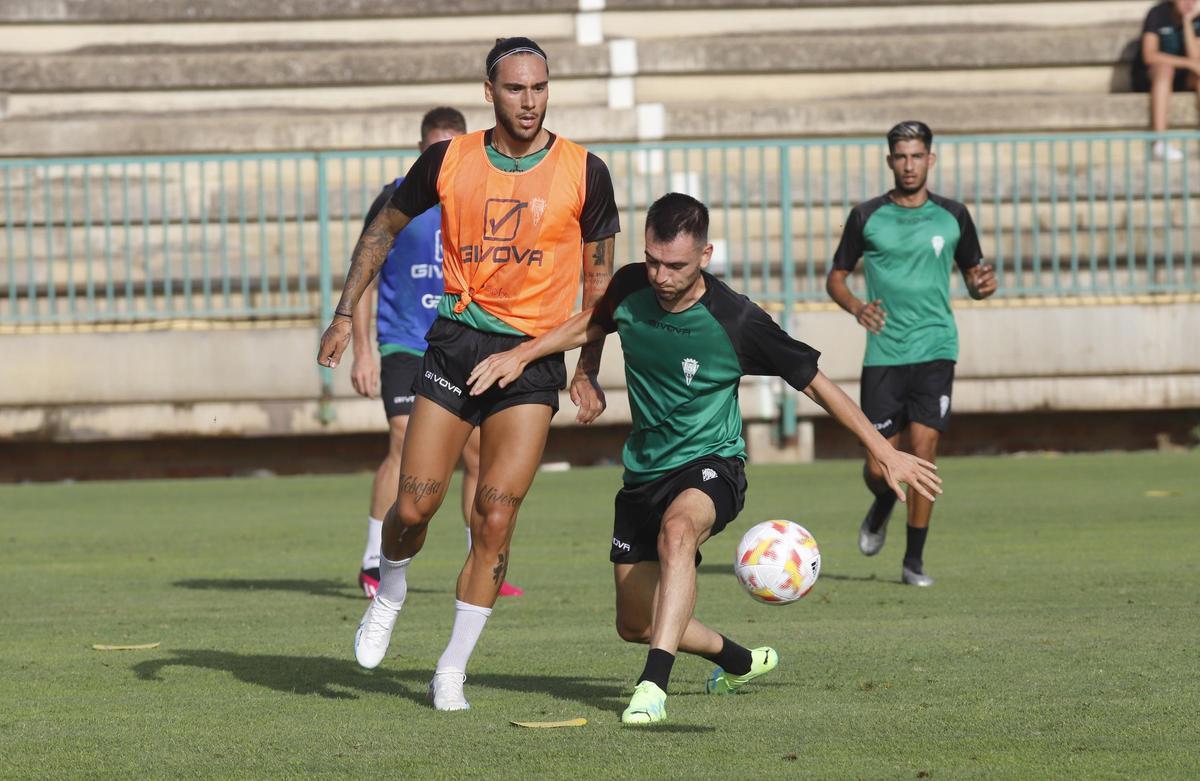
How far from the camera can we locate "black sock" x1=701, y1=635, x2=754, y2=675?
21.2 ft

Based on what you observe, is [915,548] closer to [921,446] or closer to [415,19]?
[921,446]

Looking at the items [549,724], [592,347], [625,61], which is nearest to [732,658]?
[549,724]

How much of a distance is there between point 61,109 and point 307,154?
458 cm

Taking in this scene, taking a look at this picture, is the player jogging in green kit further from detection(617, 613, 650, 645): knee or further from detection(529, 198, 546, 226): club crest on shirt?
detection(529, 198, 546, 226): club crest on shirt

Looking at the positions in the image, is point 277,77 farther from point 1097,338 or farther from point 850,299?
point 850,299

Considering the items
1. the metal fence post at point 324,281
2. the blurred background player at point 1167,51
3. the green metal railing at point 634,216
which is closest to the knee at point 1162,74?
the blurred background player at point 1167,51

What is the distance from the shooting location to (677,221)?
5949mm

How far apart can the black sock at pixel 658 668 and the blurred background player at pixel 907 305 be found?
4.50 m

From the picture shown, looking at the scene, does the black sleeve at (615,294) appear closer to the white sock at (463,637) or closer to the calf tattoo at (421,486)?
the calf tattoo at (421,486)

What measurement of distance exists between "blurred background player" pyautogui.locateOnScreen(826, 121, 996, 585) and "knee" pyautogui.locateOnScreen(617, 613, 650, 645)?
397 centimetres

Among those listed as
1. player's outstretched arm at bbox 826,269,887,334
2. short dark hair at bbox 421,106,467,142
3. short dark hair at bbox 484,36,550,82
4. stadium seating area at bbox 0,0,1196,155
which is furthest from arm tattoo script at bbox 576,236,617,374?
stadium seating area at bbox 0,0,1196,155

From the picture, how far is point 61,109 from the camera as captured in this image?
2059cm

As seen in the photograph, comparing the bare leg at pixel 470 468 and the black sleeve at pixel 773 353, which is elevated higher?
the black sleeve at pixel 773 353

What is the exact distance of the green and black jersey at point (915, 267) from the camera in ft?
34.2
